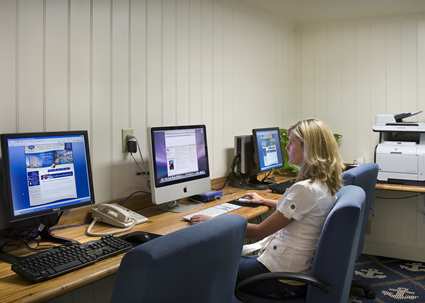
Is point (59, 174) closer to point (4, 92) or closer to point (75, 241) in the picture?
point (75, 241)

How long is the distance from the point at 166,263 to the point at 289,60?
3616 mm

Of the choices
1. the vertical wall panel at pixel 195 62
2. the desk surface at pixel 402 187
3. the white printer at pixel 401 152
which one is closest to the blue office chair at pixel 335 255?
the vertical wall panel at pixel 195 62

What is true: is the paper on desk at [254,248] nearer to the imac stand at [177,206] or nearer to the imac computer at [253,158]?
the imac stand at [177,206]

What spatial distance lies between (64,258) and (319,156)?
115 centimetres

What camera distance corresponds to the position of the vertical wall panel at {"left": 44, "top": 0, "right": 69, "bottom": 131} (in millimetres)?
1855

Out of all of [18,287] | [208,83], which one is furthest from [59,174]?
[208,83]

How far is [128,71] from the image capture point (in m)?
2.28

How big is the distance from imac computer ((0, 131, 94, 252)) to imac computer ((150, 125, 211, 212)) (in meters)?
0.42

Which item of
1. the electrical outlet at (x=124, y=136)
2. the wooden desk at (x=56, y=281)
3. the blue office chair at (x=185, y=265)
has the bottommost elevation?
the wooden desk at (x=56, y=281)

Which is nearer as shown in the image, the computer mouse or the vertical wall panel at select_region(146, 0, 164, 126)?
the computer mouse

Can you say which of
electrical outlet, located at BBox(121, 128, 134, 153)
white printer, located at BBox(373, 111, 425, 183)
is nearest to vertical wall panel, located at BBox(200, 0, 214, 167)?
electrical outlet, located at BBox(121, 128, 134, 153)

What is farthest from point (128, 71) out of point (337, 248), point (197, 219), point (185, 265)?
point (185, 265)

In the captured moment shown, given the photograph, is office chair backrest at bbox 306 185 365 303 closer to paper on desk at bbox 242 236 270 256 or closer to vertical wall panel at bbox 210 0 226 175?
paper on desk at bbox 242 236 270 256

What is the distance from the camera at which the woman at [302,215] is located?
68.2 inches
